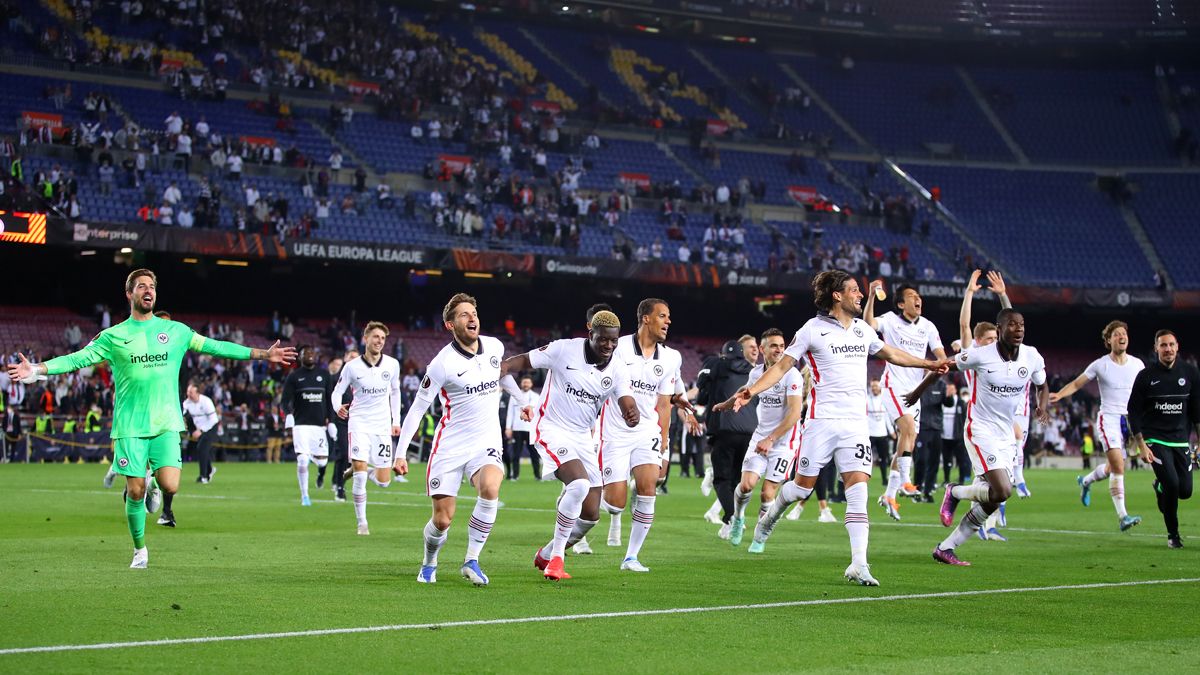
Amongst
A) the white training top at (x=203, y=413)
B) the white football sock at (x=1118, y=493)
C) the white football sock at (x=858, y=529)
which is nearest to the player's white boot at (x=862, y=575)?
the white football sock at (x=858, y=529)

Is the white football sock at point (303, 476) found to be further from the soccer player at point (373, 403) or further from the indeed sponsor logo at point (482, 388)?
the indeed sponsor logo at point (482, 388)

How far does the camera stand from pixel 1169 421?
16203 mm

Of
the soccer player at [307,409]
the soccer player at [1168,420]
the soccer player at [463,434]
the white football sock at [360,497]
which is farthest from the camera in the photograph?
the soccer player at [307,409]

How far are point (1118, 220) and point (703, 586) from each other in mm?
57634

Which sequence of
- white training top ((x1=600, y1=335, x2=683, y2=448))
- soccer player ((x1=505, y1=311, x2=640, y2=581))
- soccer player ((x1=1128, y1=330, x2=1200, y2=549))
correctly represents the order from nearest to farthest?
soccer player ((x1=505, y1=311, x2=640, y2=581)) < white training top ((x1=600, y1=335, x2=683, y2=448)) < soccer player ((x1=1128, y1=330, x2=1200, y2=549))

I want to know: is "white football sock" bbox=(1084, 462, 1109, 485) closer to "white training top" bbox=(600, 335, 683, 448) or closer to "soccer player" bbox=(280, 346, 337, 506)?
"white training top" bbox=(600, 335, 683, 448)

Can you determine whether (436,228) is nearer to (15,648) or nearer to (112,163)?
(112,163)

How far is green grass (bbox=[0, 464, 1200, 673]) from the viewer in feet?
27.1

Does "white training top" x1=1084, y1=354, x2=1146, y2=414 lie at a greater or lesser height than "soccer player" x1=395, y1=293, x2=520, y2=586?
greater

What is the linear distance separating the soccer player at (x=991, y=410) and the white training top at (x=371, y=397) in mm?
7442

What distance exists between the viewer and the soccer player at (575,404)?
12.5 metres

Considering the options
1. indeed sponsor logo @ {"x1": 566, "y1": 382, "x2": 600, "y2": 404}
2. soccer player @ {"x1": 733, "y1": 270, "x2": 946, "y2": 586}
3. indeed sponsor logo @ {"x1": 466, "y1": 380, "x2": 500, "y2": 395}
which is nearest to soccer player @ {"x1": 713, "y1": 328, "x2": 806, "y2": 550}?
soccer player @ {"x1": 733, "y1": 270, "x2": 946, "y2": 586}

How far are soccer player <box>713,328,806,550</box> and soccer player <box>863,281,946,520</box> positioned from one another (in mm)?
1910

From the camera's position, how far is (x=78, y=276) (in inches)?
1829
